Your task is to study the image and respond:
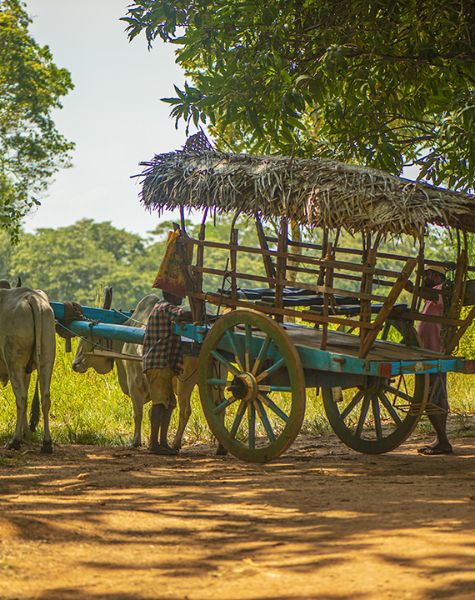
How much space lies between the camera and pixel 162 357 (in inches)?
329

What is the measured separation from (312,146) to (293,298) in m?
2.75

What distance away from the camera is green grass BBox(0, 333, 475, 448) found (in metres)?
10.1

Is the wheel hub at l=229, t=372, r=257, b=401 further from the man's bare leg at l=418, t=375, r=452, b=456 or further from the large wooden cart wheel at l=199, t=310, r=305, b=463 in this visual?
the man's bare leg at l=418, t=375, r=452, b=456

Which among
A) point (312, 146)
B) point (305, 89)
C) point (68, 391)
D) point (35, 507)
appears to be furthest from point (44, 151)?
point (35, 507)

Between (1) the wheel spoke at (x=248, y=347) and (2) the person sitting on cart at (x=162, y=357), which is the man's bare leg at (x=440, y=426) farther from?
(2) the person sitting on cart at (x=162, y=357)

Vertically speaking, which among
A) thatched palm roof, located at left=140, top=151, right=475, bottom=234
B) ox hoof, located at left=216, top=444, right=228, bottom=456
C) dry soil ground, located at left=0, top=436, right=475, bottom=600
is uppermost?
thatched palm roof, located at left=140, top=151, right=475, bottom=234

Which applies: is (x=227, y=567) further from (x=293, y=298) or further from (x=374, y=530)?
(x=293, y=298)

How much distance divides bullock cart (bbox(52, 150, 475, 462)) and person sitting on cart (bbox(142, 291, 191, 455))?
18cm

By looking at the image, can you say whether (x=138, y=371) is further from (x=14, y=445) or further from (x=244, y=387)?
(x=244, y=387)

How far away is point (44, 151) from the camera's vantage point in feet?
80.7

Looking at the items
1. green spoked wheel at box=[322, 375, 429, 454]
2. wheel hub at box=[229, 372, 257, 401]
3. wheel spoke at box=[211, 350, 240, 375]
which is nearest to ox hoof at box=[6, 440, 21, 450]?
wheel spoke at box=[211, 350, 240, 375]

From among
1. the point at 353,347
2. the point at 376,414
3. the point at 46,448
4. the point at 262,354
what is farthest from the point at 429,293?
the point at 46,448

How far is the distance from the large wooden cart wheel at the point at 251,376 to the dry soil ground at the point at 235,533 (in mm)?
346

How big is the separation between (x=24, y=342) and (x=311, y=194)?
3115 mm
